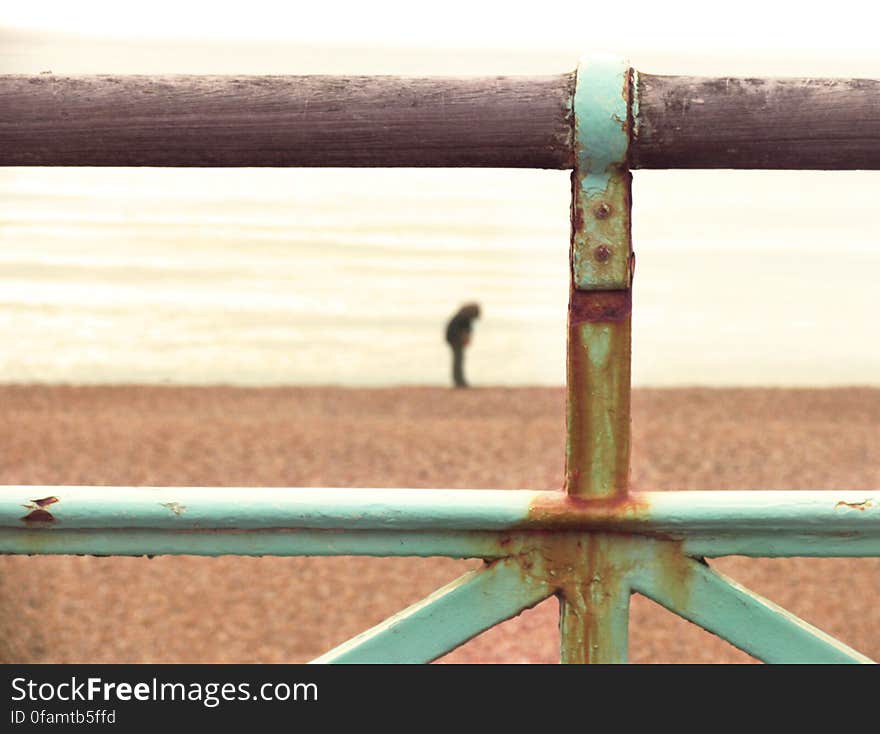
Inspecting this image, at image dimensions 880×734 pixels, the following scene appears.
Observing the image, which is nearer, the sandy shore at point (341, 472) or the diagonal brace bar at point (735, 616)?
the diagonal brace bar at point (735, 616)

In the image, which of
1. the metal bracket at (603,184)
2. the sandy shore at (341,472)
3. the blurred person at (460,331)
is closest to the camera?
the metal bracket at (603,184)

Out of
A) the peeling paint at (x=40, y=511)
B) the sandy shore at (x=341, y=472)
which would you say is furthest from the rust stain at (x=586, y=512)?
the sandy shore at (x=341, y=472)

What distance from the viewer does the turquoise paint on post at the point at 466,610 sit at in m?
0.91

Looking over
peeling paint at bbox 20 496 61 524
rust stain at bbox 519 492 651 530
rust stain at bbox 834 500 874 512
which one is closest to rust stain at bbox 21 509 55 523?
peeling paint at bbox 20 496 61 524

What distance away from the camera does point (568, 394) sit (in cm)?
89

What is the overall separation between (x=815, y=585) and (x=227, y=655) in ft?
6.69

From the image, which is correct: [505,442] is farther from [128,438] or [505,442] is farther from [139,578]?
[139,578]

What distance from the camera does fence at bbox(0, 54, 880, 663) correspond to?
0.86 meters

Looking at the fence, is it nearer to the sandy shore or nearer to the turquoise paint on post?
the turquoise paint on post

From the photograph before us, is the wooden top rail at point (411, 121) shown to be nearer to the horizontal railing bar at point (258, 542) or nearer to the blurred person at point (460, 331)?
the horizontal railing bar at point (258, 542)

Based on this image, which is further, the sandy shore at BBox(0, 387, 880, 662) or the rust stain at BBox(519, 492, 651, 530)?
the sandy shore at BBox(0, 387, 880, 662)

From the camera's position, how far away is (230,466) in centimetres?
505

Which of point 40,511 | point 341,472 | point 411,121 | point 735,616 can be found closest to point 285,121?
point 411,121
